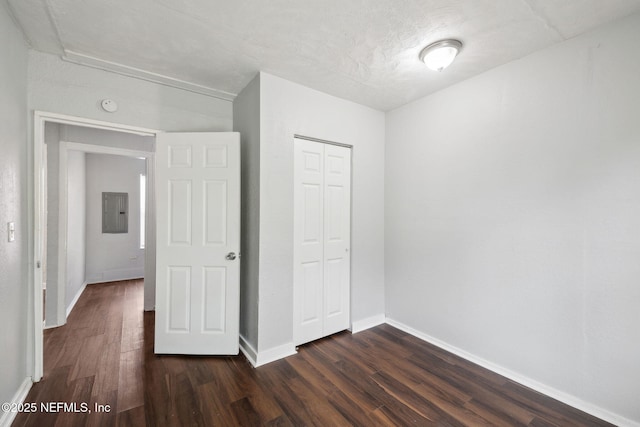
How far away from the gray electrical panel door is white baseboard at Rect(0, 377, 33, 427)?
3.72 metres

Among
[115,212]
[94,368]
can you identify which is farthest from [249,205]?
[115,212]

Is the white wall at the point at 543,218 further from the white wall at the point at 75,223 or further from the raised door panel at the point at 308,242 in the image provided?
the white wall at the point at 75,223

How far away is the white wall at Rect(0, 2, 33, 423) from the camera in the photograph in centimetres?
159

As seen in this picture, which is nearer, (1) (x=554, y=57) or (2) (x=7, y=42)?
(2) (x=7, y=42)

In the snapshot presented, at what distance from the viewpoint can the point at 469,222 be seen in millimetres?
2461

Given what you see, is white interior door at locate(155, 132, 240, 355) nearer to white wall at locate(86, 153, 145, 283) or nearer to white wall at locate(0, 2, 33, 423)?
white wall at locate(0, 2, 33, 423)

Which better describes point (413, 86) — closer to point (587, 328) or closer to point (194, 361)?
point (587, 328)

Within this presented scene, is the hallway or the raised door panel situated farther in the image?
the raised door panel

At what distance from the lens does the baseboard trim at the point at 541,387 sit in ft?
5.59

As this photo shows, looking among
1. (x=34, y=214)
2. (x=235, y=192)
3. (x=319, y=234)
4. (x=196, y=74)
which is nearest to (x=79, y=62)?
(x=196, y=74)

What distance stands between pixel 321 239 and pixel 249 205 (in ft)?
2.74

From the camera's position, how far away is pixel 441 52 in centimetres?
197

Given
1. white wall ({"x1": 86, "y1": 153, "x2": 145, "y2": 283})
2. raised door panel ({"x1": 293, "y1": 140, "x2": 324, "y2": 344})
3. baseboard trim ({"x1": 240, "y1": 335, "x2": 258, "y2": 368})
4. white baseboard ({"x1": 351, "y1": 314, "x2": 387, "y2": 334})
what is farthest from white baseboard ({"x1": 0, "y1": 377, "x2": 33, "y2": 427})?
white wall ({"x1": 86, "y1": 153, "x2": 145, "y2": 283})

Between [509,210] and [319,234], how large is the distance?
1.73m
